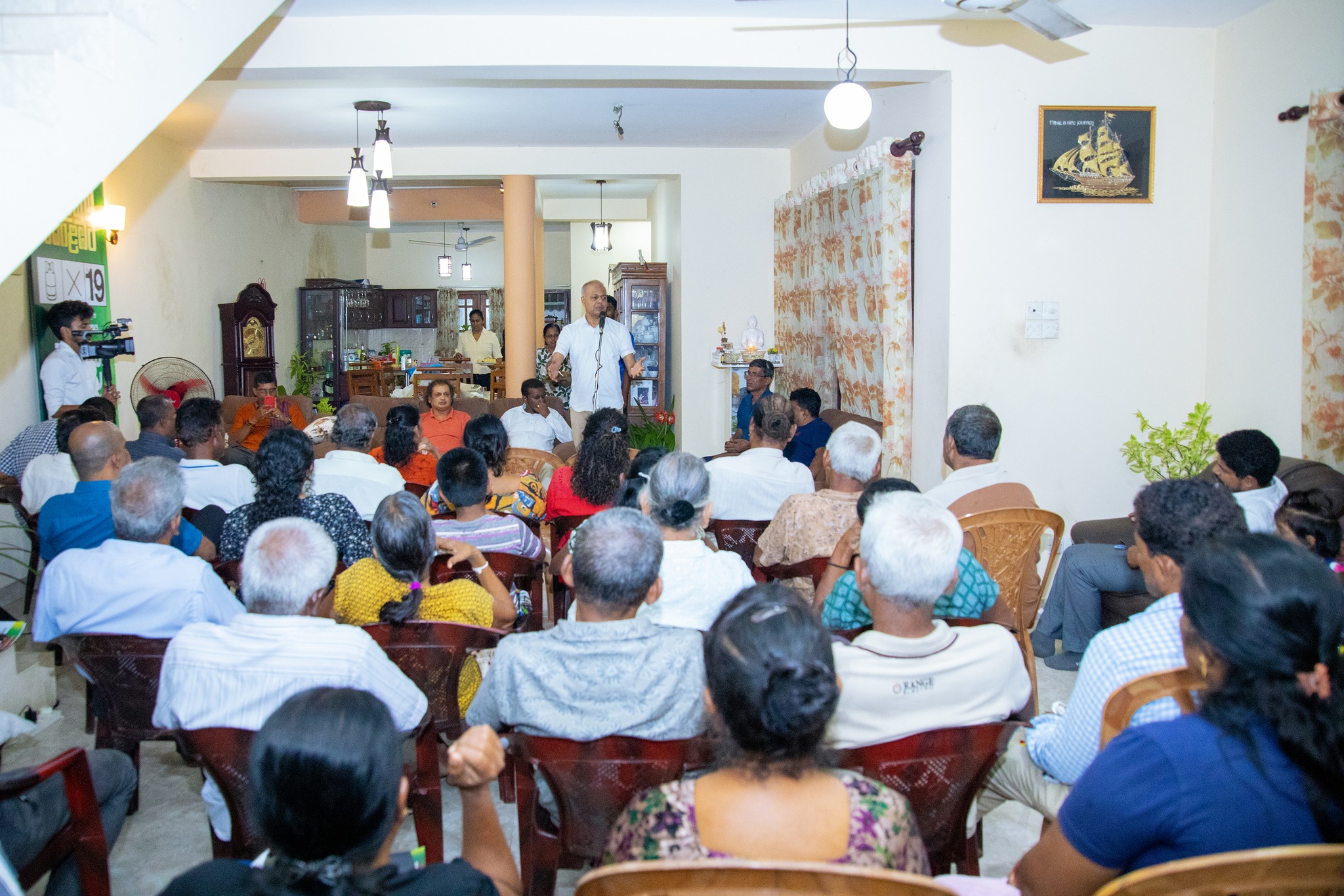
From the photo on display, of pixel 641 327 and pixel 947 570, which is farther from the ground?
pixel 641 327

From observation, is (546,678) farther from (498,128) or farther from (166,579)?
(498,128)

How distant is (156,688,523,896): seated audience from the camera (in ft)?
3.82

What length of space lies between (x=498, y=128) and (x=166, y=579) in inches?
218

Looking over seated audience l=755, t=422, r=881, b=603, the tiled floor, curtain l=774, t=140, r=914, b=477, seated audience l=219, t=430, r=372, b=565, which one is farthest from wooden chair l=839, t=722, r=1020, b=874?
curtain l=774, t=140, r=914, b=477

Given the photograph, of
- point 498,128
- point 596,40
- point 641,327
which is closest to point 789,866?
point 596,40

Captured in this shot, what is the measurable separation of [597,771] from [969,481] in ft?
7.01

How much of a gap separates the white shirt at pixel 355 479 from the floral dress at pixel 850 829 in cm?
249

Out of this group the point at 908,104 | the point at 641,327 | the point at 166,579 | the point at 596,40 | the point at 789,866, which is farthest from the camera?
the point at 641,327

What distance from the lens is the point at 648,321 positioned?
9.35 metres

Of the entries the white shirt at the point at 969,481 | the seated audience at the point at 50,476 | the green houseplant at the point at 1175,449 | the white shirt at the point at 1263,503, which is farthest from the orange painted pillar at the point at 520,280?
the white shirt at the point at 1263,503

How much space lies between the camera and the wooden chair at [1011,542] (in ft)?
9.99

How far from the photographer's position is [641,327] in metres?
9.36

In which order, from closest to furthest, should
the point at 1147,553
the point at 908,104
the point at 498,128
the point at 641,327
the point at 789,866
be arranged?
1. the point at 789,866
2. the point at 1147,553
3. the point at 908,104
4. the point at 498,128
5. the point at 641,327

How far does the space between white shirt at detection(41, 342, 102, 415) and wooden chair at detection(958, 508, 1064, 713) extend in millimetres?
5176
